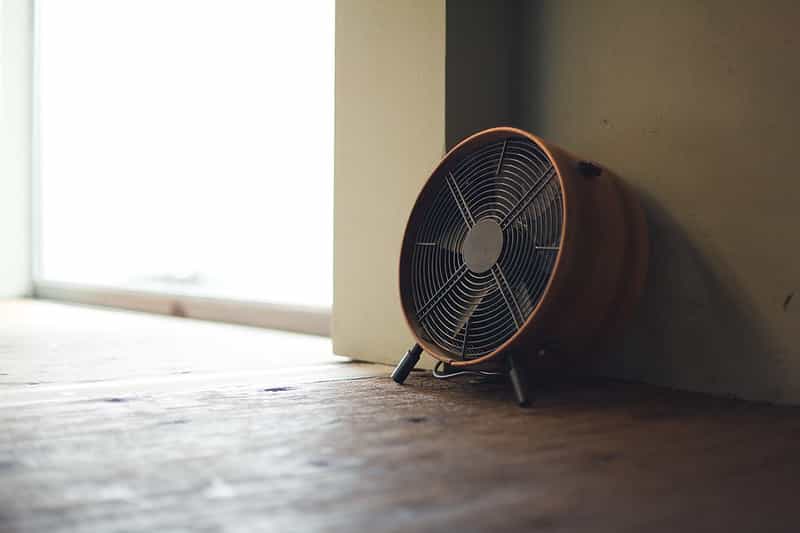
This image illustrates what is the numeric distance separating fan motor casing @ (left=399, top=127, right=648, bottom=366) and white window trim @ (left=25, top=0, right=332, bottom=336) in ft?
5.41

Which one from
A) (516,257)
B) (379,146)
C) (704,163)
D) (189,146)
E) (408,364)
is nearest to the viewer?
(516,257)

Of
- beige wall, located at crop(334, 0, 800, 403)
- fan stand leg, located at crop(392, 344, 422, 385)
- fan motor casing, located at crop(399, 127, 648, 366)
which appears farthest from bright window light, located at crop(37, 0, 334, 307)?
fan motor casing, located at crop(399, 127, 648, 366)

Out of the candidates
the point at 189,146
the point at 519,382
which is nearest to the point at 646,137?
the point at 519,382

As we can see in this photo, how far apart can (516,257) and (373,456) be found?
73cm

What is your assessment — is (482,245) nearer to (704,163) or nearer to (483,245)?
(483,245)

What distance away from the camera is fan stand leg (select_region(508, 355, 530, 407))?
2.02 metres

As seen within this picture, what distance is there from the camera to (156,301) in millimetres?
4895

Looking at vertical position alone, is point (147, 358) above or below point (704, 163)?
below

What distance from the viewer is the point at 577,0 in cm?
255

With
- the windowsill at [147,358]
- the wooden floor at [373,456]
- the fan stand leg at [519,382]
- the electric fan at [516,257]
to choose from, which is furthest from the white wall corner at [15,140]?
the fan stand leg at [519,382]

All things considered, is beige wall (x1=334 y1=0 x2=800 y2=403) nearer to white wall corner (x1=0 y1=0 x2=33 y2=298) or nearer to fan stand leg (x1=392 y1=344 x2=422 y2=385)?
fan stand leg (x1=392 y1=344 x2=422 y2=385)

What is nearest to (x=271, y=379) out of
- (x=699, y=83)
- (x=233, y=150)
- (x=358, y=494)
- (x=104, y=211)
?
(x=358, y=494)

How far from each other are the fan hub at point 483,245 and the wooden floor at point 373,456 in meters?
0.32

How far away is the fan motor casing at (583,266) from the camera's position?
197cm
